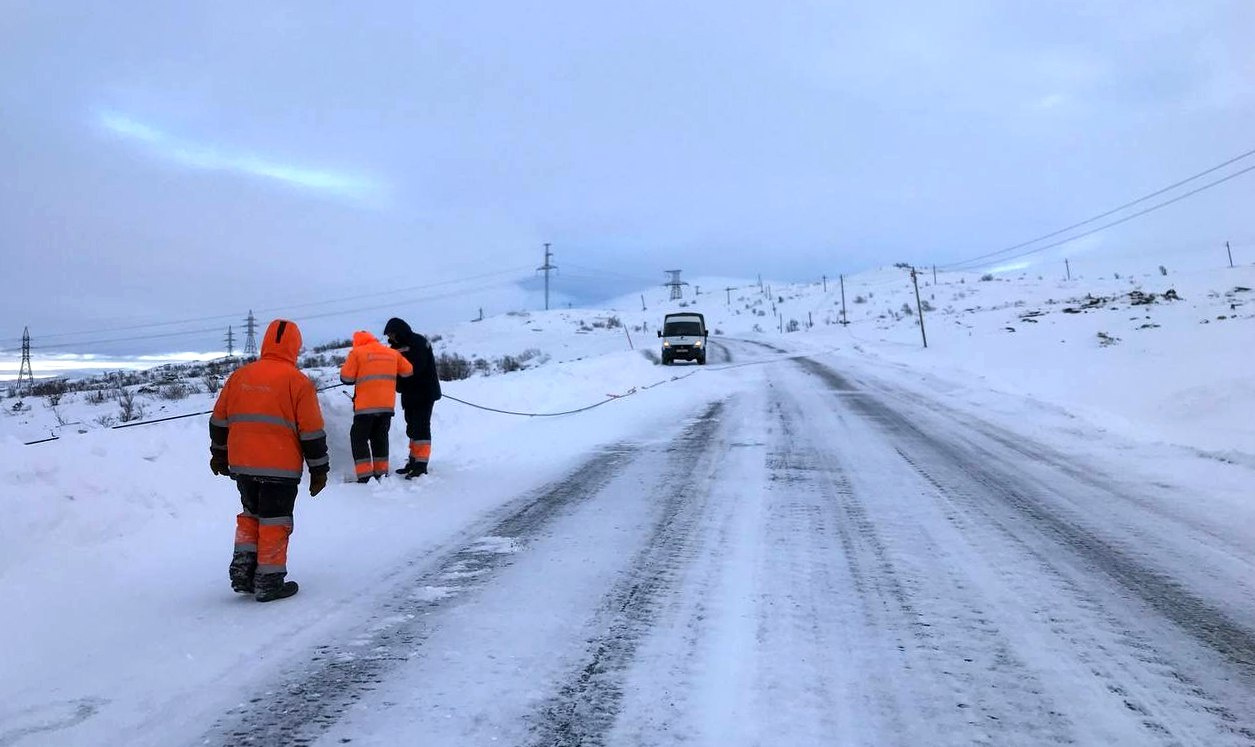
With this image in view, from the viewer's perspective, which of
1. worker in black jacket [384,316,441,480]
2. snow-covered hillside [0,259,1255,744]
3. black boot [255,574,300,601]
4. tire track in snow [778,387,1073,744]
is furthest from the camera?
worker in black jacket [384,316,441,480]

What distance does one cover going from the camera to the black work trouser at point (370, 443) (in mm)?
6934

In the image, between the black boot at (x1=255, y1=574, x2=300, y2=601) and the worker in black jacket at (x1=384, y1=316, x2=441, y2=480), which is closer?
the black boot at (x1=255, y1=574, x2=300, y2=601)

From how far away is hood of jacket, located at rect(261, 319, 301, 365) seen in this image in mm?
4277

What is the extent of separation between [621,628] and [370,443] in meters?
4.70

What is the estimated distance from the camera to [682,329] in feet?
89.2

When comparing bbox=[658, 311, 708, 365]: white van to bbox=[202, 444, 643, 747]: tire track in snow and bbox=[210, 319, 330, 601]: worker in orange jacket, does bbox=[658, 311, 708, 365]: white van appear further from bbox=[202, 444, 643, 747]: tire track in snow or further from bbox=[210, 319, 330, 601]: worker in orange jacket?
bbox=[210, 319, 330, 601]: worker in orange jacket

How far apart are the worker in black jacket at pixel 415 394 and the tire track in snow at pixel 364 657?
7.58 ft

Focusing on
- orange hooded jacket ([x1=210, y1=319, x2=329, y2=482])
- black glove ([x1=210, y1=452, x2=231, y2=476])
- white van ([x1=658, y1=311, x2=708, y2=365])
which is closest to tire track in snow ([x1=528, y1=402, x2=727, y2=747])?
orange hooded jacket ([x1=210, y1=319, x2=329, y2=482])

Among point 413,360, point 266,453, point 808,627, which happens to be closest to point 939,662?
point 808,627

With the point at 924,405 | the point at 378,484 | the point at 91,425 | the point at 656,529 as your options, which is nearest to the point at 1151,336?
the point at 924,405

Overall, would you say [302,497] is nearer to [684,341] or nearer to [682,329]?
[684,341]

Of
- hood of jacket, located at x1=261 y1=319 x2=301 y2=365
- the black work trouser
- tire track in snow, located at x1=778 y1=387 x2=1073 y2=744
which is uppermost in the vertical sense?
hood of jacket, located at x1=261 y1=319 x2=301 y2=365

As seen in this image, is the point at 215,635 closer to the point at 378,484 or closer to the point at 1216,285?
the point at 378,484

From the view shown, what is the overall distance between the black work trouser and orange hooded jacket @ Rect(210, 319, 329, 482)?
2685 millimetres
